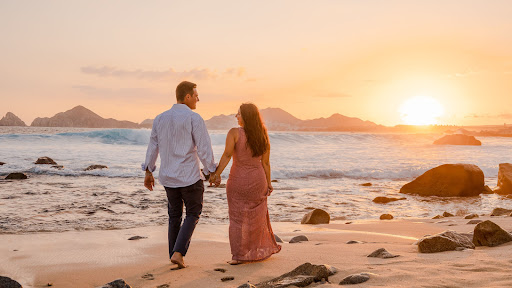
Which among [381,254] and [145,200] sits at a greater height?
[381,254]

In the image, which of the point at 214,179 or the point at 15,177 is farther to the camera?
the point at 15,177

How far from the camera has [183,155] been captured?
448cm

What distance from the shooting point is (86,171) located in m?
17.2

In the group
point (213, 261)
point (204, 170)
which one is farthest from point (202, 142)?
point (213, 261)

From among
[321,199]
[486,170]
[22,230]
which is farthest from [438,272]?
[486,170]

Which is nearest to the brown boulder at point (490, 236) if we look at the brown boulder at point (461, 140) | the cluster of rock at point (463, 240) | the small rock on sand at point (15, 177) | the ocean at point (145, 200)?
the cluster of rock at point (463, 240)

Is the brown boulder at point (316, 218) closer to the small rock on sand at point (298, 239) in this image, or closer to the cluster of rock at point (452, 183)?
the small rock on sand at point (298, 239)

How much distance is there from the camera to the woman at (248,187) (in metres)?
4.71

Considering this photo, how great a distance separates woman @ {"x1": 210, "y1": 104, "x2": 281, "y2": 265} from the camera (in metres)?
4.71

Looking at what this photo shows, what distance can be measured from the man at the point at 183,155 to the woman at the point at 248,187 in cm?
28

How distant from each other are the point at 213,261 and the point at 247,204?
778mm

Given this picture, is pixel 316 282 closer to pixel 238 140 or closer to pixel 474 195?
pixel 238 140

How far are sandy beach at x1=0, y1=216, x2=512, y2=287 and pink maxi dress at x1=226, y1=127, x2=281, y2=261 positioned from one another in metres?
0.20

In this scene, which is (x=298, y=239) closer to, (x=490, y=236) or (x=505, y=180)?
(x=490, y=236)
